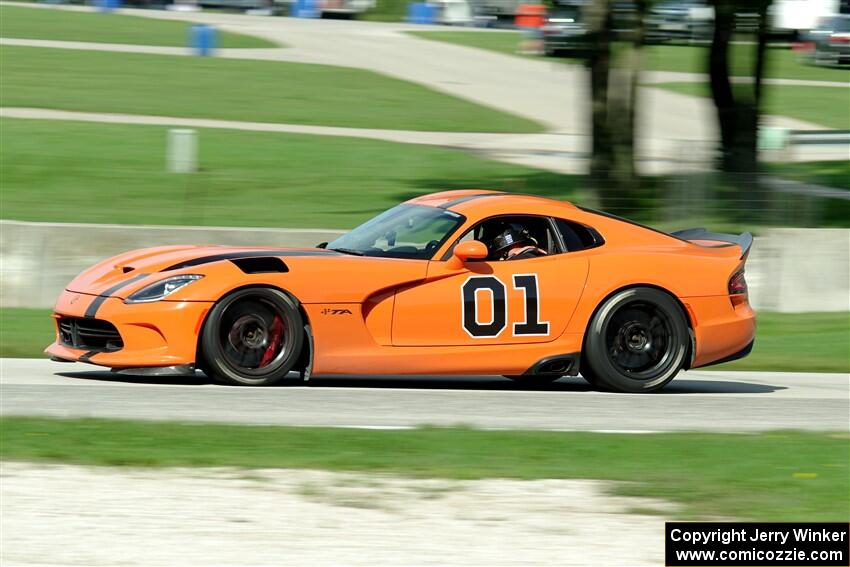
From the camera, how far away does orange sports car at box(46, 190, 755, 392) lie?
9195mm

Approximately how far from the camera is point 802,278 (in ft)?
50.8

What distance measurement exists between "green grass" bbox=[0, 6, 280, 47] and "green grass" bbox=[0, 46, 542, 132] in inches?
161

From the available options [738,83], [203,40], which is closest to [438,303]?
[738,83]

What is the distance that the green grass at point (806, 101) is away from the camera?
3322 centimetres

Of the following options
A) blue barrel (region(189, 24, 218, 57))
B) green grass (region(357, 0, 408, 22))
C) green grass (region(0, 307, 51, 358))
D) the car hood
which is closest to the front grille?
the car hood

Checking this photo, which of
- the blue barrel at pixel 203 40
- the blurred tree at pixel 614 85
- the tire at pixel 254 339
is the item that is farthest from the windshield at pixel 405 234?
the blue barrel at pixel 203 40

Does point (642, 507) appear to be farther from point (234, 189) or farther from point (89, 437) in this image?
point (234, 189)

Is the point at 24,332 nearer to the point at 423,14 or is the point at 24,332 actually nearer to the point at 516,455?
the point at 516,455

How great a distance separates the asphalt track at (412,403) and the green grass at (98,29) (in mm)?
31555

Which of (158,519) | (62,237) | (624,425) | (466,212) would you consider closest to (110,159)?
(62,237)

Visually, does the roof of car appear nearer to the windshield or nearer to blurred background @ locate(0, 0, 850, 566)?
the windshield

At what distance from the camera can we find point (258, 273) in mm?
9297

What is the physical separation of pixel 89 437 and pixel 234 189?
13.0m

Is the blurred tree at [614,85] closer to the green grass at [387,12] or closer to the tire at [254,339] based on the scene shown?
the tire at [254,339]
